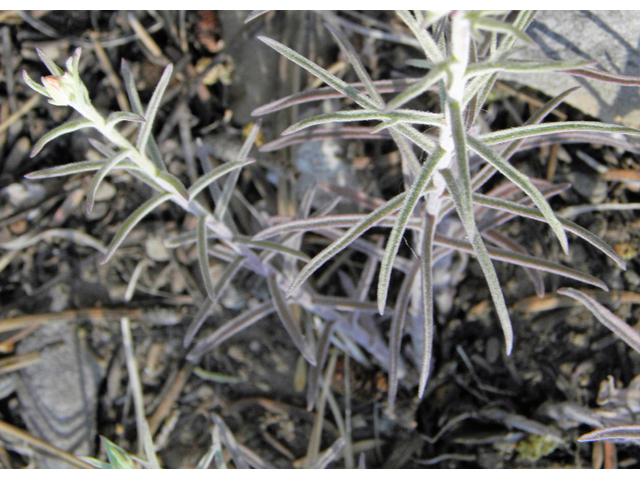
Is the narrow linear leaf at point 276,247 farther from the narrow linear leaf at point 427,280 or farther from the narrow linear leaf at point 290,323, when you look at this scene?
the narrow linear leaf at point 427,280

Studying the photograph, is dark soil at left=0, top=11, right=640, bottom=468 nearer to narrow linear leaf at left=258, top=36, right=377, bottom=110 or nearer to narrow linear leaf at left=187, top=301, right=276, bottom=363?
narrow linear leaf at left=187, top=301, right=276, bottom=363

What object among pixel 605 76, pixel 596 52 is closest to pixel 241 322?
pixel 605 76

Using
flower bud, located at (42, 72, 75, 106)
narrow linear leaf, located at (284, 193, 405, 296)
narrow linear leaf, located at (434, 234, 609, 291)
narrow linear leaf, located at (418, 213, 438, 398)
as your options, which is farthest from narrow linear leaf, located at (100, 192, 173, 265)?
narrow linear leaf, located at (434, 234, 609, 291)

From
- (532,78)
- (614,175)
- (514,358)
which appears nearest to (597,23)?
(532,78)

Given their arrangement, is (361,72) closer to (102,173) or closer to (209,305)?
(102,173)

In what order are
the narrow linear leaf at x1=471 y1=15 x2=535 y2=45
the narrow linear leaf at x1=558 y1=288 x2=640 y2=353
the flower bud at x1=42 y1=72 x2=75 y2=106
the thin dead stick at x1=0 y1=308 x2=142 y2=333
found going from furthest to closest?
the thin dead stick at x1=0 y1=308 x2=142 y2=333
the narrow linear leaf at x1=558 y1=288 x2=640 y2=353
the flower bud at x1=42 y1=72 x2=75 y2=106
the narrow linear leaf at x1=471 y1=15 x2=535 y2=45

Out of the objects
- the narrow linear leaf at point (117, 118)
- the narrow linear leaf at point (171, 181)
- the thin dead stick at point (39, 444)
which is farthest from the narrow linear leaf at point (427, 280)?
the thin dead stick at point (39, 444)

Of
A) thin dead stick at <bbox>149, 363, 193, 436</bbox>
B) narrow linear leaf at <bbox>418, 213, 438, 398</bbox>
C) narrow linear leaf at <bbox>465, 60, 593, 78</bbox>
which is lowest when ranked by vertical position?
thin dead stick at <bbox>149, 363, 193, 436</bbox>
